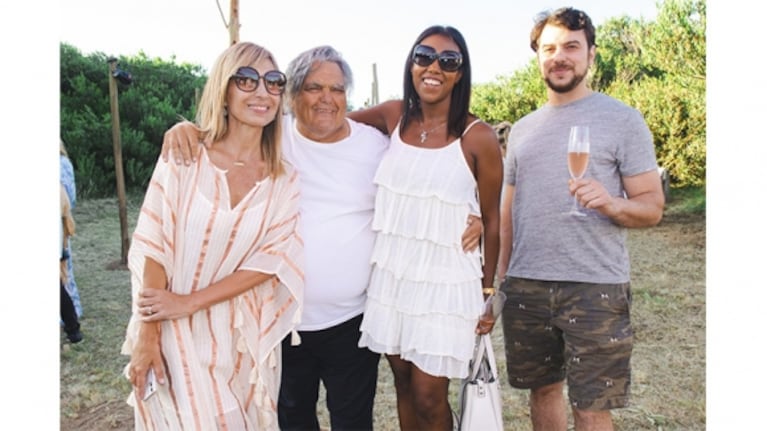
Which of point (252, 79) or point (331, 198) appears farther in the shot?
point (331, 198)

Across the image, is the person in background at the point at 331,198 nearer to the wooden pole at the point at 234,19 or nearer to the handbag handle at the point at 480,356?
the handbag handle at the point at 480,356

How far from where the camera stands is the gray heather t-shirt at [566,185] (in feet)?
8.68

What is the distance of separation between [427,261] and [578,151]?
80 cm

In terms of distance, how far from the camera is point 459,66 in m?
2.63

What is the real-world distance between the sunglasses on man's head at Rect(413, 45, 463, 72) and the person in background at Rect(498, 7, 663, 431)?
488 millimetres

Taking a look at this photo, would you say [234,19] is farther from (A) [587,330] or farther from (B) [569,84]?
(A) [587,330]

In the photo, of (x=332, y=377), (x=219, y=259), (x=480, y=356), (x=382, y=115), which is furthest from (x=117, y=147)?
(x=480, y=356)

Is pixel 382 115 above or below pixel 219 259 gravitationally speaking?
above

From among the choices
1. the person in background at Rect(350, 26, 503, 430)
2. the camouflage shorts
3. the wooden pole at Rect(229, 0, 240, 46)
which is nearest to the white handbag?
the person in background at Rect(350, 26, 503, 430)

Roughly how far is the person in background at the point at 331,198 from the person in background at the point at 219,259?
18 centimetres

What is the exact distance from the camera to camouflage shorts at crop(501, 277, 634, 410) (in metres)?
2.72

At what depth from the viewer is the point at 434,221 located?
2.58 m
